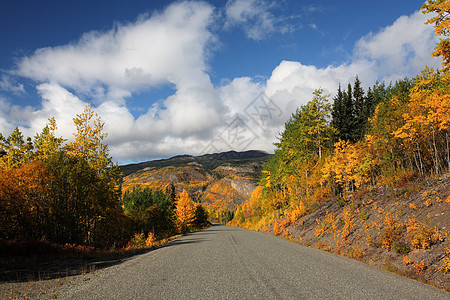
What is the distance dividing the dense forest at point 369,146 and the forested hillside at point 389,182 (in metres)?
0.07

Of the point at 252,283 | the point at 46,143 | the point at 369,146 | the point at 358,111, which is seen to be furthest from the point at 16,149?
the point at 358,111

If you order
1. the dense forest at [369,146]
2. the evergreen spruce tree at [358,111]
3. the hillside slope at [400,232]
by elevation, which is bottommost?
the hillside slope at [400,232]

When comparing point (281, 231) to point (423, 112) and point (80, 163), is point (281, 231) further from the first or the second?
point (80, 163)

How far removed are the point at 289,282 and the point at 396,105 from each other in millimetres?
21341

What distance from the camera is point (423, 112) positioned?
53.4ft

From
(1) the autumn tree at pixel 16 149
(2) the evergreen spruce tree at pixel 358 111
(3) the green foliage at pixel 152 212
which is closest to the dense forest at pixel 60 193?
(1) the autumn tree at pixel 16 149

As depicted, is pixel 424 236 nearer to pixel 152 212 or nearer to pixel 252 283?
pixel 252 283

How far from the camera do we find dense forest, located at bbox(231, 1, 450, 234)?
14750mm

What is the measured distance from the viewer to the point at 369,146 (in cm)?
2173

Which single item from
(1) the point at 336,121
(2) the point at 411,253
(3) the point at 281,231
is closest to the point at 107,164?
(3) the point at 281,231

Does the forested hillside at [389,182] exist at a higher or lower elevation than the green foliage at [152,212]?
higher

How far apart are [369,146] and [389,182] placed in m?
6.77

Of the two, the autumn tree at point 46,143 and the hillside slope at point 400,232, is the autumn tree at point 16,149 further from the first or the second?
the hillside slope at point 400,232

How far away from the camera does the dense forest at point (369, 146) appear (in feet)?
48.4
